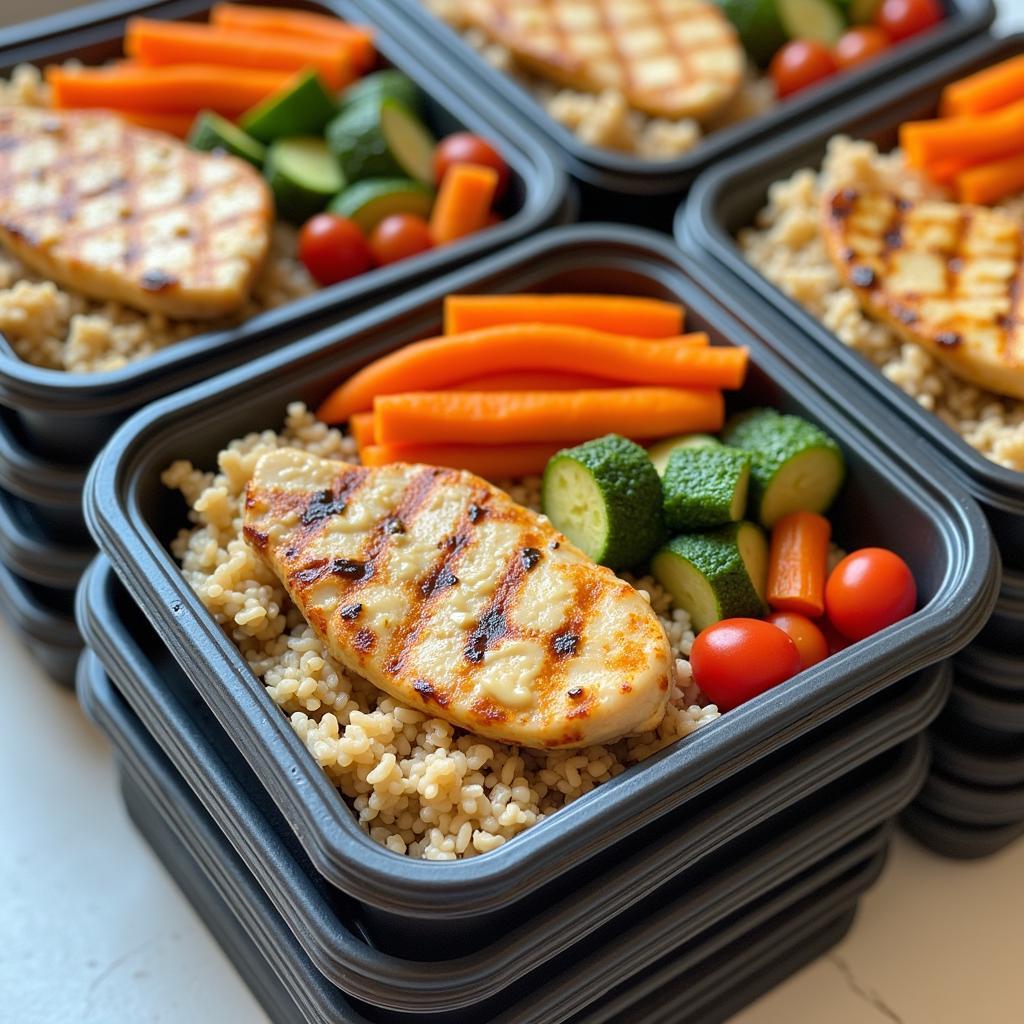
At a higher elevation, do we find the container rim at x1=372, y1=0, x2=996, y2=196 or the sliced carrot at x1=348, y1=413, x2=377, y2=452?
the container rim at x1=372, y1=0, x2=996, y2=196

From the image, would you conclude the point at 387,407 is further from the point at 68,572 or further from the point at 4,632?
the point at 4,632

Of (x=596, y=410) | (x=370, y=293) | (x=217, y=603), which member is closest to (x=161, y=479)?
(x=217, y=603)

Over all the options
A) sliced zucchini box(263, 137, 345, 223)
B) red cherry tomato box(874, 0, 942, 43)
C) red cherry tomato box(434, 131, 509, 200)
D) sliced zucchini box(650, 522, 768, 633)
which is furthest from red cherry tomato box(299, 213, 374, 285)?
red cherry tomato box(874, 0, 942, 43)

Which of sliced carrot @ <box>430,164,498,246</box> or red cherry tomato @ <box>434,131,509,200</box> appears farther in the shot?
red cherry tomato @ <box>434,131,509,200</box>

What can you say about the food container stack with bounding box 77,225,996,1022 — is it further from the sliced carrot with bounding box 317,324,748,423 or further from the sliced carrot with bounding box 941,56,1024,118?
the sliced carrot with bounding box 941,56,1024,118

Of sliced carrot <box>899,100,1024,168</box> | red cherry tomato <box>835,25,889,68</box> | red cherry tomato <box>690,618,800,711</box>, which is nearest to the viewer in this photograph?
red cherry tomato <box>690,618,800,711</box>

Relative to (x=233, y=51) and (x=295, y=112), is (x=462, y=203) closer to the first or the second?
(x=295, y=112)

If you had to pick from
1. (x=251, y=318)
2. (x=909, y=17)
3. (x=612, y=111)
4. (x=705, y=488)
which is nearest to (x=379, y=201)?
(x=251, y=318)

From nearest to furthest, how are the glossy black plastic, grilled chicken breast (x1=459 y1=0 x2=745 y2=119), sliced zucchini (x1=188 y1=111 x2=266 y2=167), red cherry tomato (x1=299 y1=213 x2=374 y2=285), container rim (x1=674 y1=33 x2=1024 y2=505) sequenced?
container rim (x1=674 y1=33 x2=1024 y2=505)
the glossy black plastic
red cherry tomato (x1=299 y1=213 x2=374 y2=285)
sliced zucchini (x1=188 y1=111 x2=266 y2=167)
grilled chicken breast (x1=459 y1=0 x2=745 y2=119)
